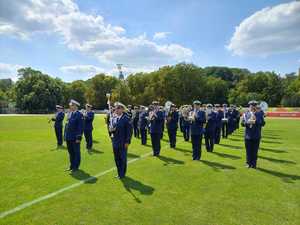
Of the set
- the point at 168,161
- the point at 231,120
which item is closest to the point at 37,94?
the point at 231,120

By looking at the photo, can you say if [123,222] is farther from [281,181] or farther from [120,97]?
[120,97]

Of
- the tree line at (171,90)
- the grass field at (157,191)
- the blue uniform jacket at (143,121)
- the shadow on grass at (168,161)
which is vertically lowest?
the shadow on grass at (168,161)

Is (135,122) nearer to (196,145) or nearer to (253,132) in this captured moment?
(196,145)

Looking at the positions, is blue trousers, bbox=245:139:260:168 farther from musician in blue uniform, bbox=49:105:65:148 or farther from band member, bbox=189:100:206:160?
musician in blue uniform, bbox=49:105:65:148

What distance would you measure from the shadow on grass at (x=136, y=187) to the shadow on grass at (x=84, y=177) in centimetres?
83

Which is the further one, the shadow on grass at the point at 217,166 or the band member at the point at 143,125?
the band member at the point at 143,125

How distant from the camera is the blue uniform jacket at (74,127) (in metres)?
9.34

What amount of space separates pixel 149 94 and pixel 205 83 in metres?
15.1

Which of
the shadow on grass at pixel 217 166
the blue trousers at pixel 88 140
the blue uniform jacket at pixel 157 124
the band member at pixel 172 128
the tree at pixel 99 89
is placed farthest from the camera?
the tree at pixel 99 89

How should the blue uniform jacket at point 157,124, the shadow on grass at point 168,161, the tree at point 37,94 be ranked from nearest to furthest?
1. the shadow on grass at point 168,161
2. the blue uniform jacket at point 157,124
3. the tree at point 37,94

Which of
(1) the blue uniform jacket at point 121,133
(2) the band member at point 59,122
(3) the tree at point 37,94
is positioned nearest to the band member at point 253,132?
(1) the blue uniform jacket at point 121,133

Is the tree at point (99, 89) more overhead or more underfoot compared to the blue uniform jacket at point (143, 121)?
more overhead

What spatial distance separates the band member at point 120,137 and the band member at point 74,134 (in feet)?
5.09

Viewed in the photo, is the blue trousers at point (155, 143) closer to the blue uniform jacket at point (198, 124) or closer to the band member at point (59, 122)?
the blue uniform jacket at point (198, 124)
